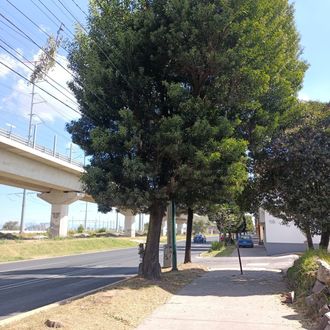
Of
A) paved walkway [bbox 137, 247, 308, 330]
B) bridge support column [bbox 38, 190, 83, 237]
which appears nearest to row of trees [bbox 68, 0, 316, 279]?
paved walkway [bbox 137, 247, 308, 330]

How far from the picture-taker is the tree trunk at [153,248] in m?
14.9

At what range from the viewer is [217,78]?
45.8 ft

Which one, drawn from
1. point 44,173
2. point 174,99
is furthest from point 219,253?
point 174,99

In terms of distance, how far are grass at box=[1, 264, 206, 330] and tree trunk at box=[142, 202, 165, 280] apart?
1449mm

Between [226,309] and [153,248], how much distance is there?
5292 mm

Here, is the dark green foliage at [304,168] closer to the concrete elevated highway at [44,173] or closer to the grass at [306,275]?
the grass at [306,275]

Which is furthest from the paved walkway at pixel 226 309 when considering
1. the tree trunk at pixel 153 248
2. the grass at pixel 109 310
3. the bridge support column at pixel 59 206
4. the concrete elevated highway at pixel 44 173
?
the bridge support column at pixel 59 206

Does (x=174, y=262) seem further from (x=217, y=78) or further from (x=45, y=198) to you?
(x=45, y=198)

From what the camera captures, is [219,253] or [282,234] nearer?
[282,234]

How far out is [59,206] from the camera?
53031 millimetres

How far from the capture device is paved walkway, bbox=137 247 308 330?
28.1 ft

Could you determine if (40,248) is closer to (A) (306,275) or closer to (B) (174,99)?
(B) (174,99)

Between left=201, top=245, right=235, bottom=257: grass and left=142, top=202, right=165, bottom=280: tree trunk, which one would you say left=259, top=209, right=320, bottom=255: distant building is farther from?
left=142, top=202, right=165, bottom=280: tree trunk

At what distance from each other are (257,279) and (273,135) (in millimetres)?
4888
